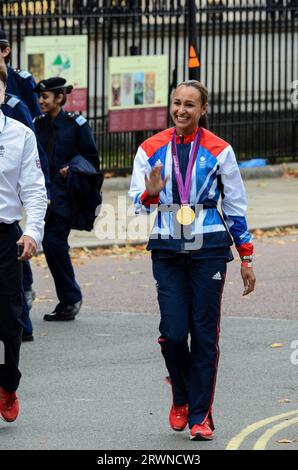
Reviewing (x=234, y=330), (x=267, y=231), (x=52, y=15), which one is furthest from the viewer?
(x=52, y=15)

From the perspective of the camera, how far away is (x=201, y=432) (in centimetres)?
743

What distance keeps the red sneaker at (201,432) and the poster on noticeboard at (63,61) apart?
10.9 meters

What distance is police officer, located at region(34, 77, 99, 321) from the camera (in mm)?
10938

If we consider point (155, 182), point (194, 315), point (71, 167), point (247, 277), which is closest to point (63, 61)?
point (71, 167)

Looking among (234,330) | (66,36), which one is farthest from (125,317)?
(66,36)

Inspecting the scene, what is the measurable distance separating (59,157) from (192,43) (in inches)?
317

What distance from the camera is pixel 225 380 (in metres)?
8.99

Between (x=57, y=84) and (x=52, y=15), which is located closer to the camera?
(x=57, y=84)

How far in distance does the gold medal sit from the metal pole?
37.3 ft

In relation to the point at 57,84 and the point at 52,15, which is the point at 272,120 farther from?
the point at 57,84

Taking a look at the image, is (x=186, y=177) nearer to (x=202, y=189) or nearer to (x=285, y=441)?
(x=202, y=189)

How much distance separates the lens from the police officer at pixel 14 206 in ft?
24.4

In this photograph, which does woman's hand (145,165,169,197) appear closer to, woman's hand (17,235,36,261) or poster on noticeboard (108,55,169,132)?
woman's hand (17,235,36,261)
